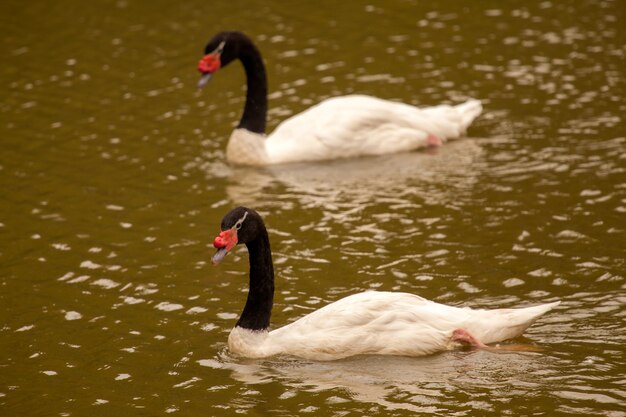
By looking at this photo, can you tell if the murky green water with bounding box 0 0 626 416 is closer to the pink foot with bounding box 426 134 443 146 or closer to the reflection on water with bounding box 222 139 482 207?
the reflection on water with bounding box 222 139 482 207

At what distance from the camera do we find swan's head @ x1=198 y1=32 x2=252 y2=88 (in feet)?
54.5

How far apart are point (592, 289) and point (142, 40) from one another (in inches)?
466

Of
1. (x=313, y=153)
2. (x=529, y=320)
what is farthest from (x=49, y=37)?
(x=529, y=320)

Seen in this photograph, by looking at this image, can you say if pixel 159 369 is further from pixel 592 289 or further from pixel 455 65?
pixel 455 65

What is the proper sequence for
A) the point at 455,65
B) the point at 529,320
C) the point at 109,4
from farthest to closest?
1. the point at 109,4
2. the point at 455,65
3. the point at 529,320

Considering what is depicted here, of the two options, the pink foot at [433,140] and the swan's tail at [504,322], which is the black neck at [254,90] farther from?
the swan's tail at [504,322]

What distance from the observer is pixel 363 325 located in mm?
10633

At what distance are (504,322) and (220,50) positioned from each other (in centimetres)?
767

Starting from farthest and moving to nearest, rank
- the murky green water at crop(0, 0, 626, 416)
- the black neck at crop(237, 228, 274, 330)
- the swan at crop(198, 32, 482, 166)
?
the swan at crop(198, 32, 482, 166), the black neck at crop(237, 228, 274, 330), the murky green water at crop(0, 0, 626, 416)

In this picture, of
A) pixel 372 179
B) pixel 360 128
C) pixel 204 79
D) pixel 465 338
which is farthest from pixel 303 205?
pixel 465 338

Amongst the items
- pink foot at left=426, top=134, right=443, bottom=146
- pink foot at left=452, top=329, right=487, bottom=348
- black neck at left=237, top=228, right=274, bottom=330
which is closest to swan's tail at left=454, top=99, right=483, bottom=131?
pink foot at left=426, top=134, right=443, bottom=146

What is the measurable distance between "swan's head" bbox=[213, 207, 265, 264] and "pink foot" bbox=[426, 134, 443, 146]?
20.4 ft

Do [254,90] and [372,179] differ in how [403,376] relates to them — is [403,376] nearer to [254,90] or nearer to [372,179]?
[372,179]

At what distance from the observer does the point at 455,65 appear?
19.0 m
